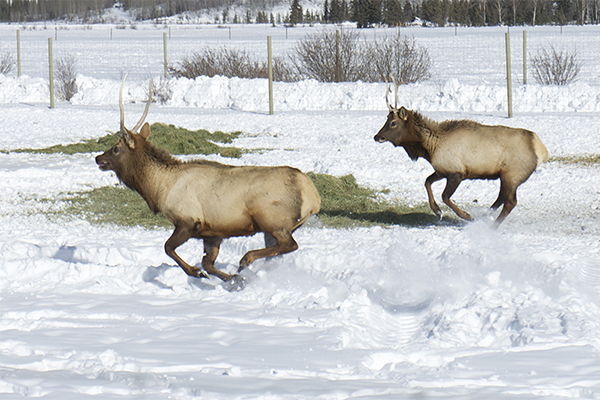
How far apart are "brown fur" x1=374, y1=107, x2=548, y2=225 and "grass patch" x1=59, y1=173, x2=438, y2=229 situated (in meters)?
0.83

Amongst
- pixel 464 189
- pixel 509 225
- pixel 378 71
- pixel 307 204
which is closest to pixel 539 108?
pixel 378 71

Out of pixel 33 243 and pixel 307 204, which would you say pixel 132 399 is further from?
pixel 33 243

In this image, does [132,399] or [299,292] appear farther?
[299,292]

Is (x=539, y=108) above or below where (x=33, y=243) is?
above

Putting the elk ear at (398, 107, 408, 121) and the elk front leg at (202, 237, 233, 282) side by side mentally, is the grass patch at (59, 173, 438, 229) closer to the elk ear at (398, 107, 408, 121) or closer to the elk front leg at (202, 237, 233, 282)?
the elk ear at (398, 107, 408, 121)

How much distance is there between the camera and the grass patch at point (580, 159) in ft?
44.6

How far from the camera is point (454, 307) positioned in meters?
6.00

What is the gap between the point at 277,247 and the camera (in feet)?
22.7

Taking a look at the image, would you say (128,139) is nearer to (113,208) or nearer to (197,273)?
(197,273)

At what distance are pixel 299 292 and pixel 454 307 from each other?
1.40 meters

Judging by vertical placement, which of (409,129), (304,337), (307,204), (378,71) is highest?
(378,71)

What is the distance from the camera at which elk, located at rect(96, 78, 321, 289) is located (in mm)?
6754

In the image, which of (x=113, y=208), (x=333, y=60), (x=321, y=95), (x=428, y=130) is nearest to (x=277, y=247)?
(x=428, y=130)

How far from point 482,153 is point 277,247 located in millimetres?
3586
